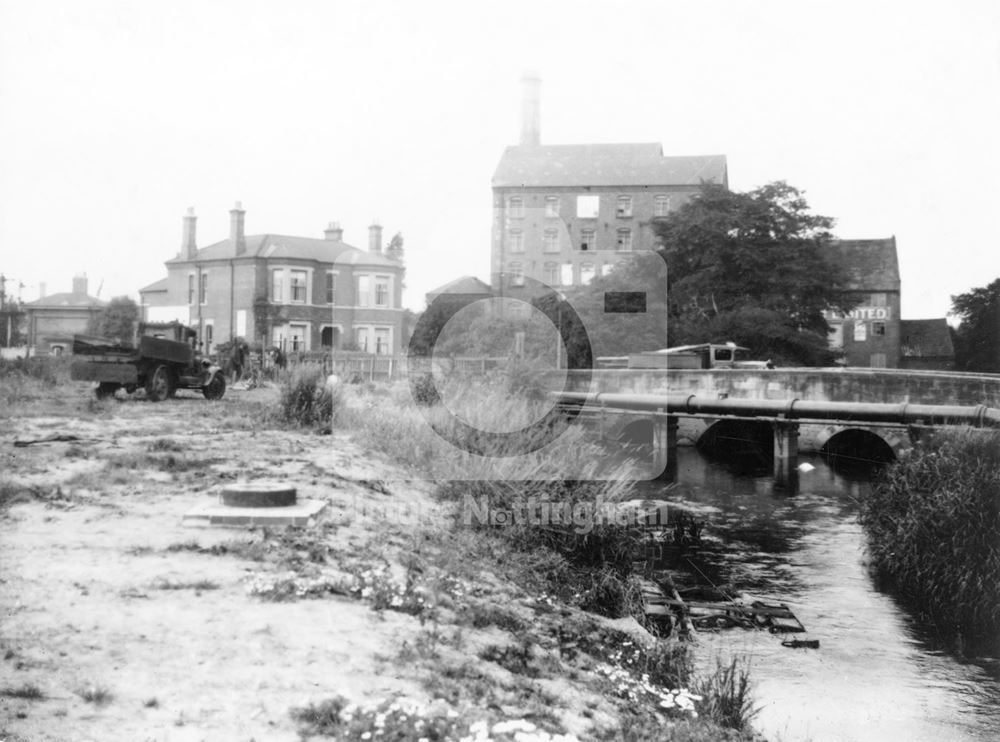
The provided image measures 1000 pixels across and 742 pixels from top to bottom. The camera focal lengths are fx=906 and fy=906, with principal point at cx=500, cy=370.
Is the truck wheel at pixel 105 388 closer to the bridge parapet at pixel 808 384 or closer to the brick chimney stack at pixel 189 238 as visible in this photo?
the bridge parapet at pixel 808 384

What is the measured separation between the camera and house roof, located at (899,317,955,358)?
61.2m

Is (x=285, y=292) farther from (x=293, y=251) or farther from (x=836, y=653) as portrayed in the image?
(x=836, y=653)

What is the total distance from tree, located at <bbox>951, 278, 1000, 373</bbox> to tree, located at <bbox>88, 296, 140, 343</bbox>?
44.3 metres

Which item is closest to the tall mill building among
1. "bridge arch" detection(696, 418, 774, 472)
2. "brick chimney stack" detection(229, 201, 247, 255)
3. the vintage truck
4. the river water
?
"brick chimney stack" detection(229, 201, 247, 255)

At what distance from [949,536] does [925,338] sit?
2199 inches

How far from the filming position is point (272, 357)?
34.0 meters

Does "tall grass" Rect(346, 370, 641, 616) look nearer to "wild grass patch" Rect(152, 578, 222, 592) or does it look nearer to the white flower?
"wild grass patch" Rect(152, 578, 222, 592)

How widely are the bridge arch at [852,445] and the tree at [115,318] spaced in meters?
31.9

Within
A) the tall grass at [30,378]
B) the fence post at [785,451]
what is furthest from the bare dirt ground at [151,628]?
the fence post at [785,451]

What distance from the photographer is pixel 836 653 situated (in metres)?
9.45

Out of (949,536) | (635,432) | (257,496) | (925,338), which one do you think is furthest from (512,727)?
(925,338)

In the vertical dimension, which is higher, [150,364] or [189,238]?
[189,238]

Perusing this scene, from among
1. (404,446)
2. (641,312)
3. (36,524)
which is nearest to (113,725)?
(36,524)

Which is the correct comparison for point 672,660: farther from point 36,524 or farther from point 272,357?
point 272,357
